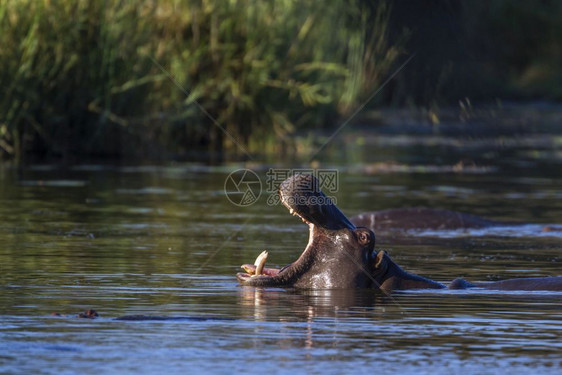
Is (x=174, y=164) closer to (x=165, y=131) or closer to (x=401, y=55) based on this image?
(x=165, y=131)

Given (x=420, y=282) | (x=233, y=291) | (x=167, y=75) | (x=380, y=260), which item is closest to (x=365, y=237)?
(x=380, y=260)

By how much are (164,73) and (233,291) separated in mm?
14183

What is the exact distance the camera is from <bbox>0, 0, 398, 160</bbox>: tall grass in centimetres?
2114

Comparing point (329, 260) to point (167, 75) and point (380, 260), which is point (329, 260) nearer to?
point (380, 260)

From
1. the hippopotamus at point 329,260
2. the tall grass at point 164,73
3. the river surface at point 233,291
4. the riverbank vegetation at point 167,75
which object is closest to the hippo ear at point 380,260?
the hippopotamus at point 329,260

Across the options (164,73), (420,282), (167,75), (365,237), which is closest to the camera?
(365,237)

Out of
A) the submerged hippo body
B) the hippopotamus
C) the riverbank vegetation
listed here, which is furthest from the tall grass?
the hippopotamus

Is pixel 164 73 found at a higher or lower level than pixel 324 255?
higher

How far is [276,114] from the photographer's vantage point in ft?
80.3

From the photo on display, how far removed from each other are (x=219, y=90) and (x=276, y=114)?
1.10 metres

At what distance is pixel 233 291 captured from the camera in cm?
873

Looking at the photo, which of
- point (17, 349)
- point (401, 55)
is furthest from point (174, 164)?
point (17, 349)

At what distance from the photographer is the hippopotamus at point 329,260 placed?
27.9 feet

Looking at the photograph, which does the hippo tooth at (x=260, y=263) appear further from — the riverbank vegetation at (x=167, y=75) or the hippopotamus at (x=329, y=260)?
the riverbank vegetation at (x=167, y=75)
